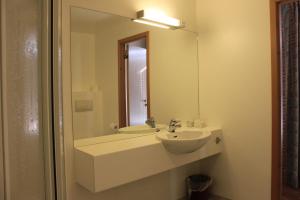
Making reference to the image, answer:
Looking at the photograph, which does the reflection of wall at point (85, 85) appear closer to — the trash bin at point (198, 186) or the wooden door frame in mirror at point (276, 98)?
the trash bin at point (198, 186)

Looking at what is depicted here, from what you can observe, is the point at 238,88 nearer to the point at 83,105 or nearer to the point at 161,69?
the point at 161,69

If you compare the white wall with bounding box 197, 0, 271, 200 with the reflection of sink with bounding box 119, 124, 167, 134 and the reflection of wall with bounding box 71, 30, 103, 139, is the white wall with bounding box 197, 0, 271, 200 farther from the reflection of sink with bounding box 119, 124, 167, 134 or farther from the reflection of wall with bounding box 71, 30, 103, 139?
the reflection of wall with bounding box 71, 30, 103, 139

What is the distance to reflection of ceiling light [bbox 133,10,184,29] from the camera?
2096mm

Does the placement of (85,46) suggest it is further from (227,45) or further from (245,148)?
(245,148)

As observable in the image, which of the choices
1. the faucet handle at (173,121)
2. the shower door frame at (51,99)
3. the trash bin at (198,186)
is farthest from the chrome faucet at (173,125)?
the shower door frame at (51,99)

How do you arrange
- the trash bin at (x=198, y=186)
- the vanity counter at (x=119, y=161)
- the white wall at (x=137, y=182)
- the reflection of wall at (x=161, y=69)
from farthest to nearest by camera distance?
the trash bin at (x=198, y=186), the reflection of wall at (x=161, y=69), the white wall at (x=137, y=182), the vanity counter at (x=119, y=161)

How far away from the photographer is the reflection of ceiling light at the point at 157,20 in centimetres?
210

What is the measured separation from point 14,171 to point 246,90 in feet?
7.29

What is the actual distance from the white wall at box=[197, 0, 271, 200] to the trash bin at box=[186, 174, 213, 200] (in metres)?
0.14

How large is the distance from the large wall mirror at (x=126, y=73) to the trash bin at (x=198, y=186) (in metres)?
0.67

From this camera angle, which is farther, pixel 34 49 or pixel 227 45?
pixel 227 45

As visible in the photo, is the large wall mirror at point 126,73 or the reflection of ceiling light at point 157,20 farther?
the reflection of ceiling light at point 157,20

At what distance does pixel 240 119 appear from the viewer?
7.70ft

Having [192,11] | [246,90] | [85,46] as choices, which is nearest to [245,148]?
[246,90]
